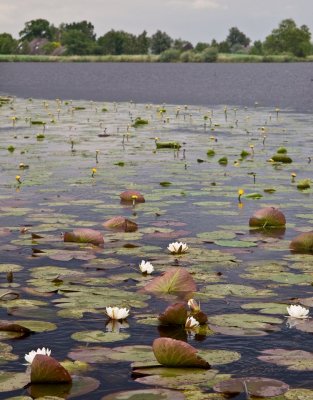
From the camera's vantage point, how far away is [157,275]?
5.36 m

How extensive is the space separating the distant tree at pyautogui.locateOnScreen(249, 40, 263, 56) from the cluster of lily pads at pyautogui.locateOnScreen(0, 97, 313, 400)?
423 feet

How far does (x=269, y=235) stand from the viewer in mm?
6645

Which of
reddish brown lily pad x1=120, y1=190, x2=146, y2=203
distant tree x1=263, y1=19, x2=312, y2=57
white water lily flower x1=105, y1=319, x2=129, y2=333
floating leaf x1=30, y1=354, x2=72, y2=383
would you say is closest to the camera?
floating leaf x1=30, y1=354, x2=72, y2=383

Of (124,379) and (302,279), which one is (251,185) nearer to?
(302,279)

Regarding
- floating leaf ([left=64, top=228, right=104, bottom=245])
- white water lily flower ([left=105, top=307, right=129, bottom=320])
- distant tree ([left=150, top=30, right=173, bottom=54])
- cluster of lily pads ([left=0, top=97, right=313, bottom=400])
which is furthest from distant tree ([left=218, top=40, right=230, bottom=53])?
white water lily flower ([left=105, top=307, right=129, bottom=320])

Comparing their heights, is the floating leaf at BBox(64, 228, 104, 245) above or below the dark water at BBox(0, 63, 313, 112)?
A: below

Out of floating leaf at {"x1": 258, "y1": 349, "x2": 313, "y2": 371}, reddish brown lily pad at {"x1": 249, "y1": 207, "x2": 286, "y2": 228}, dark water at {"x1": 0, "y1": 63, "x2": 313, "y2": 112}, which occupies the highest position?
dark water at {"x1": 0, "y1": 63, "x2": 313, "y2": 112}

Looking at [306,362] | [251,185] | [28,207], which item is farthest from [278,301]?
[251,185]

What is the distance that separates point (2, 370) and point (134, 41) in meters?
142

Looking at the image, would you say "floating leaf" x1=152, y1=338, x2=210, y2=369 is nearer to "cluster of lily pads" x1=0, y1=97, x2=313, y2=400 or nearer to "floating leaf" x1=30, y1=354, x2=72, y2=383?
"cluster of lily pads" x1=0, y1=97, x2=313, y2=400

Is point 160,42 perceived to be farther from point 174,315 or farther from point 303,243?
point 174,315

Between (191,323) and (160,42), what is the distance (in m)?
140

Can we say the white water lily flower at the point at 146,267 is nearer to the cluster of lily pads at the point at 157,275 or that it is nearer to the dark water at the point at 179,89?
the cluster of lily pads at the point at 157,275

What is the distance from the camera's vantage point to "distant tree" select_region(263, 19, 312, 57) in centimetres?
13200
